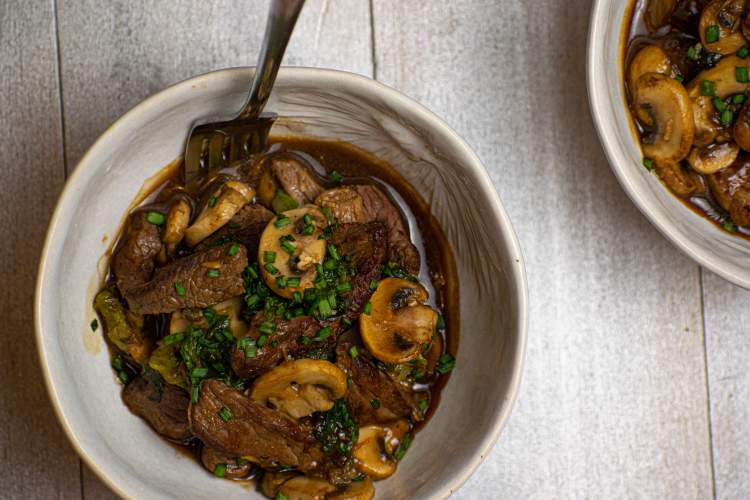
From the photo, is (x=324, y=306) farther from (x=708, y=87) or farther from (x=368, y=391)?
(x=708, y=87)

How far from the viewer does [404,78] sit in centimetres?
198

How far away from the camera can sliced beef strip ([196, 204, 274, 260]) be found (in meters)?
1.71

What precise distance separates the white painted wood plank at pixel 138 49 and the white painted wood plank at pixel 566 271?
1.27ft

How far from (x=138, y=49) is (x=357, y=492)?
138 centimetres

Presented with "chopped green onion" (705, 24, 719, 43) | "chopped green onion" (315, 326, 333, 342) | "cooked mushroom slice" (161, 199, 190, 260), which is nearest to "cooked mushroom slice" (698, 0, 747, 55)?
"chopped green onion" (705, 24, 719, 43)

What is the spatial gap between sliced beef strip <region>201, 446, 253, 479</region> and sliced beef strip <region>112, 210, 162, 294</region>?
1.53ft

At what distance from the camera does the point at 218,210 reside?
5.48ft

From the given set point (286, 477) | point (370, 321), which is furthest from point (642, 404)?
point (286, 477)

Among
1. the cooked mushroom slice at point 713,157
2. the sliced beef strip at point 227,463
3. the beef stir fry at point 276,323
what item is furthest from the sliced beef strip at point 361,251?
the cooked mushroom slice at point 713,157

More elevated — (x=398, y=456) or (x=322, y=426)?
(x=322, y=426)

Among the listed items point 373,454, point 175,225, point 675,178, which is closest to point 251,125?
point 175,225

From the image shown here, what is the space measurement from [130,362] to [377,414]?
0.66 meters

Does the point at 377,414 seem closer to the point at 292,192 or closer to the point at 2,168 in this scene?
the point at 292,192

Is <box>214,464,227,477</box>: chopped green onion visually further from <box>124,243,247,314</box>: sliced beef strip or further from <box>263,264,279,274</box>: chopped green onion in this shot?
<box>263,264,279,274</box>: chopped green onion
